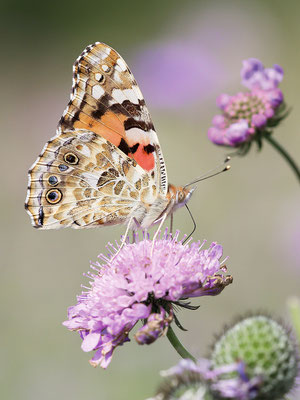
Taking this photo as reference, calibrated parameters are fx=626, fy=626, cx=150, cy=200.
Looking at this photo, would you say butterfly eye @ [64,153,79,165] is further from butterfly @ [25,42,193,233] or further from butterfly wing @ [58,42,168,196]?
butterfly wing @ [58,42,168,196]

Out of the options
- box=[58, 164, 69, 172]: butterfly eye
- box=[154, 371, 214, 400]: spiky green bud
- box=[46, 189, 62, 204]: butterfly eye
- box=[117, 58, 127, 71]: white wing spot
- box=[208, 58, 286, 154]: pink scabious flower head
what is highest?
box=[117, 58, 127, 71]: white wing spot

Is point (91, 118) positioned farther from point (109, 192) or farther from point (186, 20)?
point (186, 20)

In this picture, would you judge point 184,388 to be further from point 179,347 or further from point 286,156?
point 286,156

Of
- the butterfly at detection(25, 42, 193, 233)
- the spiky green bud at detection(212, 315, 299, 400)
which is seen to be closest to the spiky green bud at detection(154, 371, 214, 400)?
the spiky green bud at detection(212, 315, 299, 400)

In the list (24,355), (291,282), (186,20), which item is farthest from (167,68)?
(24,355)

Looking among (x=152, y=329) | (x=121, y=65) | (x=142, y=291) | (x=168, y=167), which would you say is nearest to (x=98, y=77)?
(x=121, y=65)

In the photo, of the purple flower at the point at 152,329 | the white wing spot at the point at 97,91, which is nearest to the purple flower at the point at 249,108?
the white wing spot at the point at 97,91
